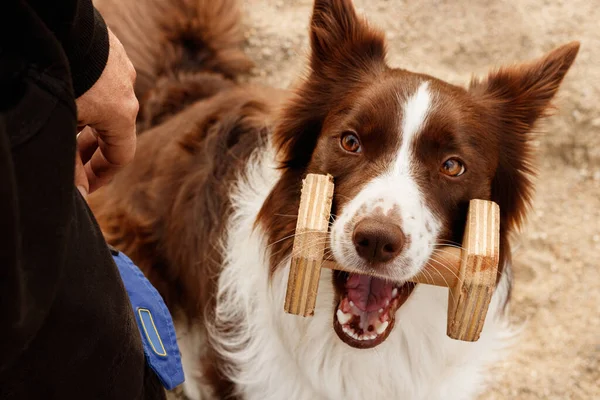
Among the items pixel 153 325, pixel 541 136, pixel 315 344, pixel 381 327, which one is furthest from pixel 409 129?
pixel 541 136

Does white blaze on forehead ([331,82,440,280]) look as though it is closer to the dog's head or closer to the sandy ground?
the dog's head

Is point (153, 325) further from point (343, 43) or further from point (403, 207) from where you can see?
point (343, 43)

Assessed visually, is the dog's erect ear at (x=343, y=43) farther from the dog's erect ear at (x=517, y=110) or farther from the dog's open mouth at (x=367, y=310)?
the dog's open mouth at (x=367, y=310)

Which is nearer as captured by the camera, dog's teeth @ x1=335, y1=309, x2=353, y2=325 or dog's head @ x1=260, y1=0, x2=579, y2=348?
dog's head @ x1=260, y1=0, x2=579, y2=348

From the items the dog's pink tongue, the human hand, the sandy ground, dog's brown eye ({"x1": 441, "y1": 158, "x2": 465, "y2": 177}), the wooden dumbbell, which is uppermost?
the human hand

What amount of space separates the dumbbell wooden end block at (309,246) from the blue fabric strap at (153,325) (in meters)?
0.41

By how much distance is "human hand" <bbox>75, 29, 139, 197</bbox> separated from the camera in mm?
1372

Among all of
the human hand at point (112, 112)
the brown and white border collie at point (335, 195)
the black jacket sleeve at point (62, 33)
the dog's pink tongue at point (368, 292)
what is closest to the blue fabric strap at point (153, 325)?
the human hand at point (112, 112)

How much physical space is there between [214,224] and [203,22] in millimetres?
1229

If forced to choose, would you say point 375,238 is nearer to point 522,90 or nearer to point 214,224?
point 522,90

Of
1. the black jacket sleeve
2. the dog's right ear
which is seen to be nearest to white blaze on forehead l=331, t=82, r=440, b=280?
the dog's right ear

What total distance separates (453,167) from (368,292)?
503mm

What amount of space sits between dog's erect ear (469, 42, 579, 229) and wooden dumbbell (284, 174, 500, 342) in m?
0.38

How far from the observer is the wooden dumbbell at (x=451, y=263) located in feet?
5.53
